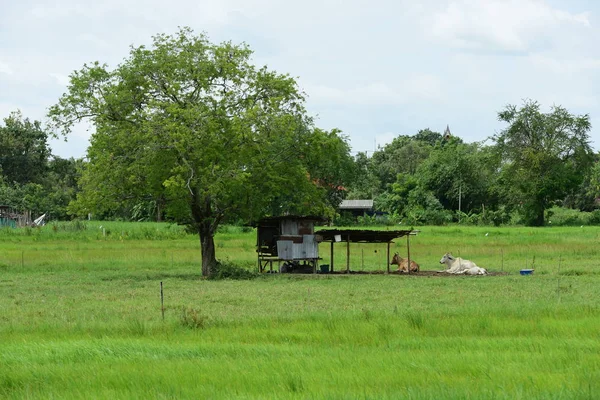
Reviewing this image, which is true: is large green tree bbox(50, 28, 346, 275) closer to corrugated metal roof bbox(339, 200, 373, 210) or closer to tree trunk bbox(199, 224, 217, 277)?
tree trunk bbox(199, 224, 217, 277)

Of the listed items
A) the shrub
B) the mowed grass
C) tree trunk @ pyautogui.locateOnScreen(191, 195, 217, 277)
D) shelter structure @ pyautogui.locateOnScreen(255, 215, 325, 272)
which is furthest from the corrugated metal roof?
the shrub

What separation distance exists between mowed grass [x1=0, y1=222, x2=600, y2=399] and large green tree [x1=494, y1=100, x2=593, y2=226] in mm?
40865

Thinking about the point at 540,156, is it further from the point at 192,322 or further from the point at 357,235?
the point at 192,322

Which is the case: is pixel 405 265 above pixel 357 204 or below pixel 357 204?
below

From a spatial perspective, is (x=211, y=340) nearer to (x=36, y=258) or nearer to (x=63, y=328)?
(x=63, y=328)

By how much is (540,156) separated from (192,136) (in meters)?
49.1

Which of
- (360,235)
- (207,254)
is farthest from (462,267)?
(207,254)

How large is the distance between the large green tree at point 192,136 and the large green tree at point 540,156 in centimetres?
4304

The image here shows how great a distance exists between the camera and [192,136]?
104 ft

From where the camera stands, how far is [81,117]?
1337 inches

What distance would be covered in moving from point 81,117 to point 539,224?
5067 cm

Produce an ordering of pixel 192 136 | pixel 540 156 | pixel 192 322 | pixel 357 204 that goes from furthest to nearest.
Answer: pixel 357 204
pixel 540 156
pixel 192 136
pixel 192 322

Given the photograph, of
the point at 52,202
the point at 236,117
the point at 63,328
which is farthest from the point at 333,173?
the point at 63,328

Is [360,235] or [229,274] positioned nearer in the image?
[229,274]
